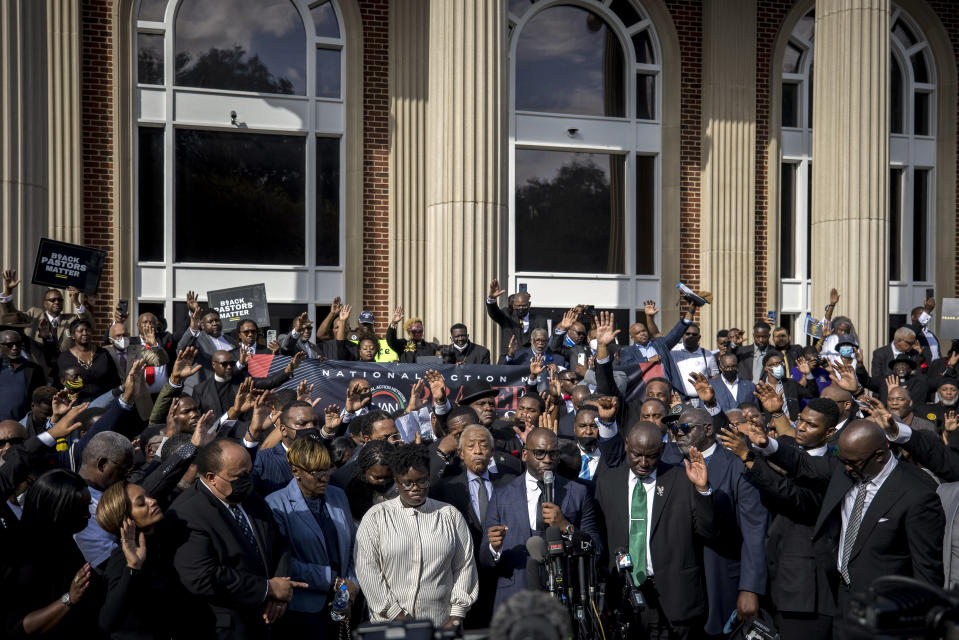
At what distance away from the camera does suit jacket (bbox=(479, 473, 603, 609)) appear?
627 centimetres

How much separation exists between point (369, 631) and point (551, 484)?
2.73m

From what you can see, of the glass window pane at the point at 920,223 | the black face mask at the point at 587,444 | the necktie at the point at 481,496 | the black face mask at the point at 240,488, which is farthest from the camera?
the glass window pane at the point at 920,223

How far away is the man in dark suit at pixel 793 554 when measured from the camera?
20.5 feet

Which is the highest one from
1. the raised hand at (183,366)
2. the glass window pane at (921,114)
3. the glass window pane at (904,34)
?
the glass window pane at (904,34)

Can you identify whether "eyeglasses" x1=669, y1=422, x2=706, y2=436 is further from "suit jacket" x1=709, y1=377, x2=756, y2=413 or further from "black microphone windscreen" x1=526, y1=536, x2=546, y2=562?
"suit jacket" x1=709, y1=377, x2=756, y2=413

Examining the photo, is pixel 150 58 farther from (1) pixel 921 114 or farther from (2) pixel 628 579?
(1) pixel 921 114

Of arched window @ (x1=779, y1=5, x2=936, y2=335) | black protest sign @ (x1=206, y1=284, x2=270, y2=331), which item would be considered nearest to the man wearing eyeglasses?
black protest sign @ (x1=206, y1=284, x2=270, y2=331)

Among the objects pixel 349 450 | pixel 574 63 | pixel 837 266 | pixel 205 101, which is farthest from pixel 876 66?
pixel 349 450

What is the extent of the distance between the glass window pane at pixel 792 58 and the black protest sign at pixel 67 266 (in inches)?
479

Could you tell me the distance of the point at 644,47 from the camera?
17641mm

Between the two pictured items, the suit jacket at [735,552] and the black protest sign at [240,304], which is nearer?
the suit jacket at [735,552]

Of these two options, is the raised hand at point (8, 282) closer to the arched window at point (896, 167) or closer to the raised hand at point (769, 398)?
the raised hand at point (769, 398)

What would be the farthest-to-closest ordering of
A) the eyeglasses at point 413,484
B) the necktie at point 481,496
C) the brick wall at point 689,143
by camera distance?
1. the brick wall at point 689,143
2. the necktie at point 481,496
3. the eyeglasses at point 413,484

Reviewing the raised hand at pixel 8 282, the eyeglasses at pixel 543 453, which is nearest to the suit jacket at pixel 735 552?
the eyeglasses at pixel 543 453
